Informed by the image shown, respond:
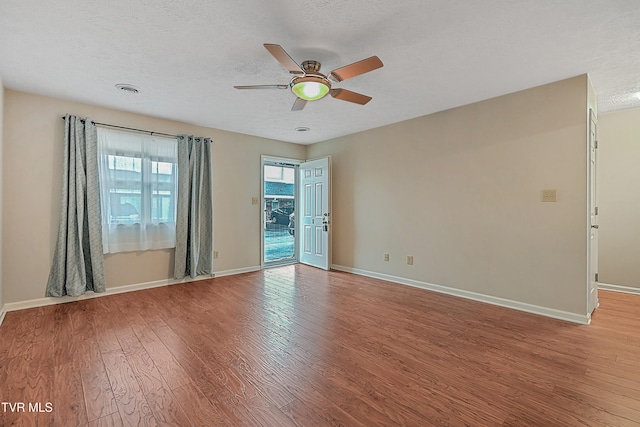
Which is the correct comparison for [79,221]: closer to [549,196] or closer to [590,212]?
[549,196]

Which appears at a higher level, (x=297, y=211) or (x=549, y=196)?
(x=549, y=196)

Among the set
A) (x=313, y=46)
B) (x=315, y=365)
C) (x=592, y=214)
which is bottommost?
(x=315, y=365)

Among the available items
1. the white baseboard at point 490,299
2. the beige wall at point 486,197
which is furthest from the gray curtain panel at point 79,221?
the white baseboard at point 490,299

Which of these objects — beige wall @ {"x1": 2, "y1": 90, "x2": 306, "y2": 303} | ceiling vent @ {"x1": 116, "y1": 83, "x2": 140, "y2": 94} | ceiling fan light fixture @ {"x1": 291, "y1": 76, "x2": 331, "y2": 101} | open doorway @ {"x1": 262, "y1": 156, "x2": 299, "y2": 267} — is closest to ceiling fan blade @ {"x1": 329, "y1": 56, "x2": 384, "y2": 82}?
ceiling fan light fixture @ {"x1": 291, "y1": 76, "x2": 331, "y2": 101}

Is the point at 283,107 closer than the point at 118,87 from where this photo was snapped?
No

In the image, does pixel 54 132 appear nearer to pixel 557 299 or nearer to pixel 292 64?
pixel 292 64

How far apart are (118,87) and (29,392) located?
9.78ft

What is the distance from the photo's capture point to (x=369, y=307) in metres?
3.58

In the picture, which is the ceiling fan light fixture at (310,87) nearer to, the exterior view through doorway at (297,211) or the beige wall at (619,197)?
the exterior view through doorway at (297,211)

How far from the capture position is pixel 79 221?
371 centimetres

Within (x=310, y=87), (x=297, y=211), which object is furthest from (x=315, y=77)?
(x=297, y=211)

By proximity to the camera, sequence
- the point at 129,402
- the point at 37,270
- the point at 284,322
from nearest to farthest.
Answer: the point at 129,402
the point at 284,322
the point at 37,270

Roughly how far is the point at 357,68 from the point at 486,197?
2.54 m

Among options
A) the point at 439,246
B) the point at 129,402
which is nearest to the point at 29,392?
the point at 129,402
